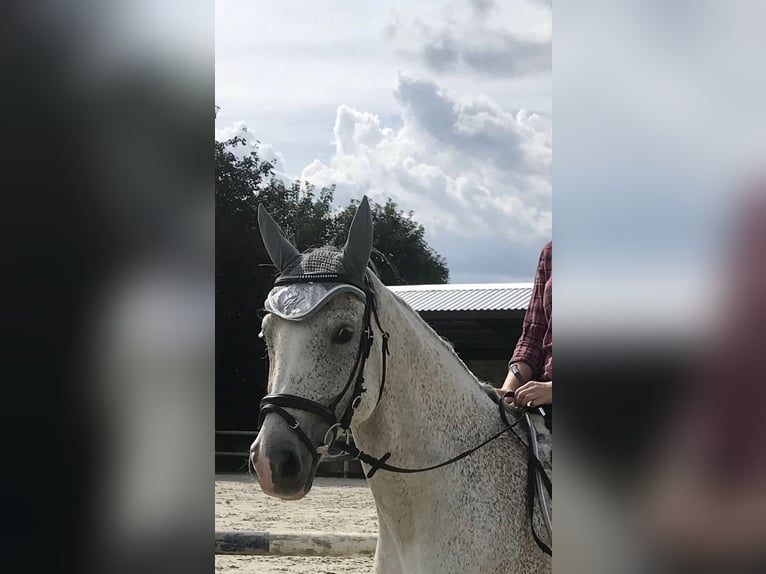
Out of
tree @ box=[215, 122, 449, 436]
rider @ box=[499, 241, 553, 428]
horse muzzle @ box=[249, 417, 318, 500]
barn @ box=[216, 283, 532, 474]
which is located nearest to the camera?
horse muzzle @ box=[249, 417, 318, 500]

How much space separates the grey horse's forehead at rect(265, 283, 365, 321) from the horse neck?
6.3 inches

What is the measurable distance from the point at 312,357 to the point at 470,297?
8.41m

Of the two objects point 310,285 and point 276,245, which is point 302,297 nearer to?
point 310,285

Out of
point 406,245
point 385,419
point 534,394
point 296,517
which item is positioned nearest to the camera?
point 385,419

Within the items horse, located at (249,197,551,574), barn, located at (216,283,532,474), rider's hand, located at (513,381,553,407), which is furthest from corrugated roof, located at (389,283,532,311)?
horse, located at (249,197,551,574)

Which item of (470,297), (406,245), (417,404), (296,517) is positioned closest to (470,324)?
(470,297)

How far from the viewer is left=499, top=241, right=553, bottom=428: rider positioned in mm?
2092

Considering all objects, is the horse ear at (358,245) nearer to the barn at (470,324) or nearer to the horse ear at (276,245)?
the horse ear at (276,245)

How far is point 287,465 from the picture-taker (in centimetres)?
170

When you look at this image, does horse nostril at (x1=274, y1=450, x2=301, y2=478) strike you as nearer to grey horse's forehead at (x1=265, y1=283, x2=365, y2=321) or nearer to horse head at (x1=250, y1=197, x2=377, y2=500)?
horse head at (x1=250, y1=197, x2=377, y2=500)

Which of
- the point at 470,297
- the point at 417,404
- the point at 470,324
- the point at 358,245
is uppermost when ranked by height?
the point at 358,245
